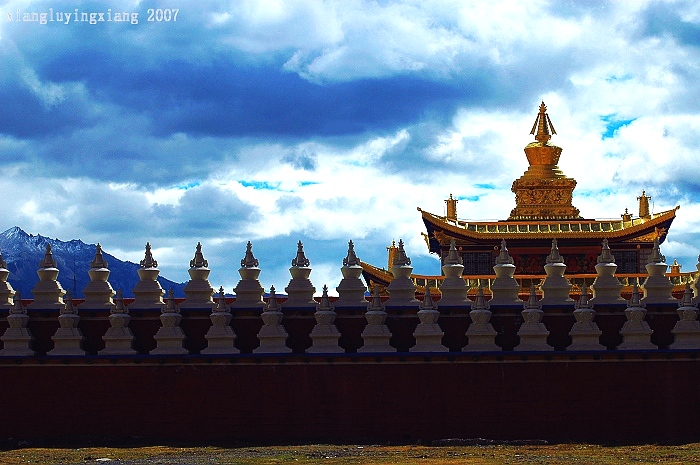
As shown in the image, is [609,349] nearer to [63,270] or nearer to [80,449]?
[80,449]

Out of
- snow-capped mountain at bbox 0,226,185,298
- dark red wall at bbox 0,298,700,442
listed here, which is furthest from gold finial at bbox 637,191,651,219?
snow-capped mountain at bbox 0,226,185,298

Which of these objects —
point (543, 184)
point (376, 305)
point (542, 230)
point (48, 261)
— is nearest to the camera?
point (376, 305)

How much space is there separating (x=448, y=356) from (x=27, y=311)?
34.7 ft

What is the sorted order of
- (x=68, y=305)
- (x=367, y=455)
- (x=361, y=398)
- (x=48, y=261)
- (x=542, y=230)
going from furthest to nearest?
1. (x=542, y=230)
2. (x=48, y=261)
3. (x=68, y=305)
4. (x=361, y=398)
5. (x=367, y=455)

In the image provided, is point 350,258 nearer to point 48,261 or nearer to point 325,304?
point 325,304

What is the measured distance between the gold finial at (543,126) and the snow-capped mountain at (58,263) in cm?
8236

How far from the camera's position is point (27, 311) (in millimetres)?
33500

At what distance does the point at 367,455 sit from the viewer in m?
29.9

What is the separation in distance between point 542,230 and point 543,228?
0.11 metres

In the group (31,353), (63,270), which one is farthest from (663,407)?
(63,270)

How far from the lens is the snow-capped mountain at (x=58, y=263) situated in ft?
438

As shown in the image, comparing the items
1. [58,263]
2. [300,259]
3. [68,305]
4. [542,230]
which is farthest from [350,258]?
[58,263]

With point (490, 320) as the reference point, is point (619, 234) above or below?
above

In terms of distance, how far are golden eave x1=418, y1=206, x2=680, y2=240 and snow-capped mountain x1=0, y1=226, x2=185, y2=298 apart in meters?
83.6
